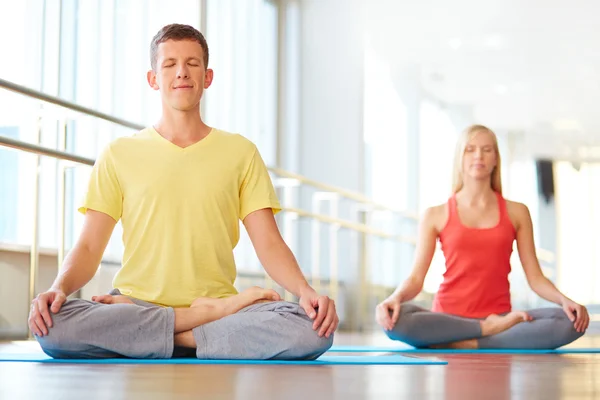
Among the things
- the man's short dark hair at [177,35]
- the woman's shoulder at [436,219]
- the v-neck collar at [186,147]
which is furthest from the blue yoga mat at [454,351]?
the man's short dark hair at [177,35]

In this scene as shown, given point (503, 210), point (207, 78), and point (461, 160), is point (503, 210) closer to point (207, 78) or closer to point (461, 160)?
point (461, 160)

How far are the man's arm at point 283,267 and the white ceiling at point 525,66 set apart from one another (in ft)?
15.8

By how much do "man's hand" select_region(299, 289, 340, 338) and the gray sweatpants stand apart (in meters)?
0.03

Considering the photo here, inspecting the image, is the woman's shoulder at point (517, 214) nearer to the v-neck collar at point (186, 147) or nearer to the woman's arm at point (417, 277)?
the woman's arm at point (417, 277)

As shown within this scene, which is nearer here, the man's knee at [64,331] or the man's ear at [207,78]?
the man's knee at [64,331]

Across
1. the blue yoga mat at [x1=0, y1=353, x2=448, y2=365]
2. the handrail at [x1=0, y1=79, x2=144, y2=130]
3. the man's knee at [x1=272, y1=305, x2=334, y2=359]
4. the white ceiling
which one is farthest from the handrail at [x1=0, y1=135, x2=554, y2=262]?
the man's knee at [x1=272, y1=305, x2=334, y2=359]

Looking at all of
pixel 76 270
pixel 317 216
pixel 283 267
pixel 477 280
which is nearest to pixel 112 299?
pixel 76 270

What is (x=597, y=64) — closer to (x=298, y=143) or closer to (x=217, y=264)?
(x=298, y=143)

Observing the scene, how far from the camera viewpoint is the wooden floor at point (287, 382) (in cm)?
123

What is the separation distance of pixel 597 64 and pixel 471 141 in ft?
11.7

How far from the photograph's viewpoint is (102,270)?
4.35m

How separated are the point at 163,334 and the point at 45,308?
0.24 meters

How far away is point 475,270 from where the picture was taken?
3396mm

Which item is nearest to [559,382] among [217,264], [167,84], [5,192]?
[217,264]
